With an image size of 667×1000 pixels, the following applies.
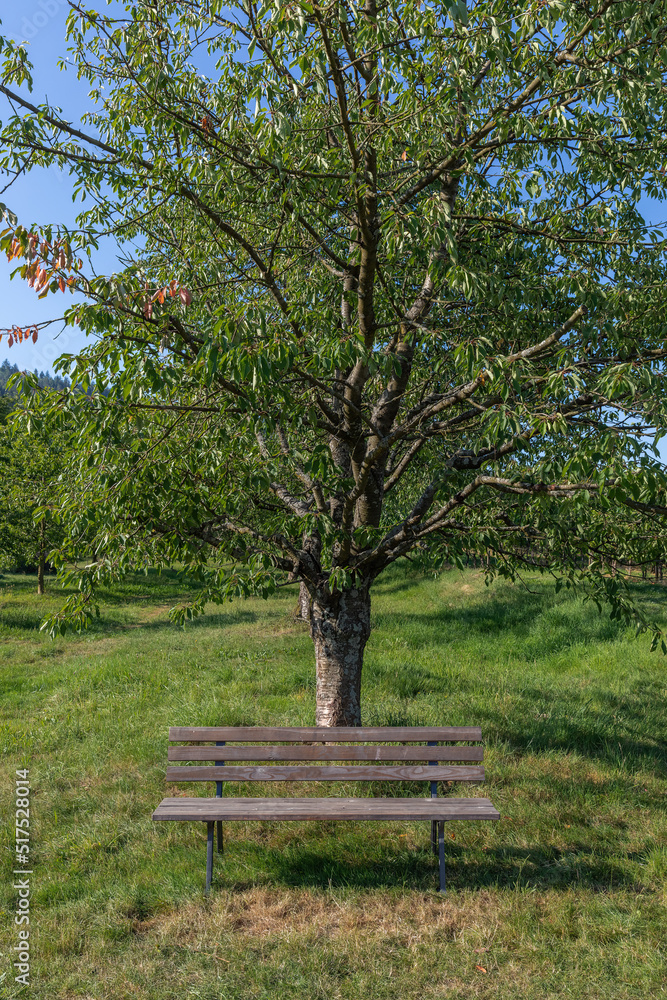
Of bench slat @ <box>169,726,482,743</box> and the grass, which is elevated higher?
bench slat @ <box>169,726,482,743</box>

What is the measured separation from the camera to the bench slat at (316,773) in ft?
15.9

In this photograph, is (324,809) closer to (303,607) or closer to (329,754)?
(329,754)

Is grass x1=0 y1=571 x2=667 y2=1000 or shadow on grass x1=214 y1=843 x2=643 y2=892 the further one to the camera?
shadow on grass x1=214 y1=843 x2=643 y2=892

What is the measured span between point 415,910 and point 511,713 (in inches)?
175

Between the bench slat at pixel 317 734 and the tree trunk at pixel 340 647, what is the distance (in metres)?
1.38

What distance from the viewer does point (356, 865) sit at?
15.8ft

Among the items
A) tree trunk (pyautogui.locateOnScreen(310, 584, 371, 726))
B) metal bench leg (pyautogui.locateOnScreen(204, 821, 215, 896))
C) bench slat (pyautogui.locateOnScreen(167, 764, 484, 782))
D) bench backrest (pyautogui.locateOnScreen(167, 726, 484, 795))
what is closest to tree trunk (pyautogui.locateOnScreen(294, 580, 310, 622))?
tree trunk (pyautogui.locateOnScreen(310, 584, 371, 726))

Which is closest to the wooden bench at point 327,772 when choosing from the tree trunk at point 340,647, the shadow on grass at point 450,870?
the shadow on grass at point 450,870

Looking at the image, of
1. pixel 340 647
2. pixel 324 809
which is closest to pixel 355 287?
pixel 340 647

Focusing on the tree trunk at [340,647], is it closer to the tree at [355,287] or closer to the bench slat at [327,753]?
the tree at [355,287]

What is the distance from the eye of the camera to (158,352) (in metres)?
4.15

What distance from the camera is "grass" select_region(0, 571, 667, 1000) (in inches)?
146

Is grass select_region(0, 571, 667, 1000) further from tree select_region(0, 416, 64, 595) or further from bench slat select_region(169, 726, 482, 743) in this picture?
tree select_region(0, 416, 64, 595)

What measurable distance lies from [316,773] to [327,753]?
0.16m
